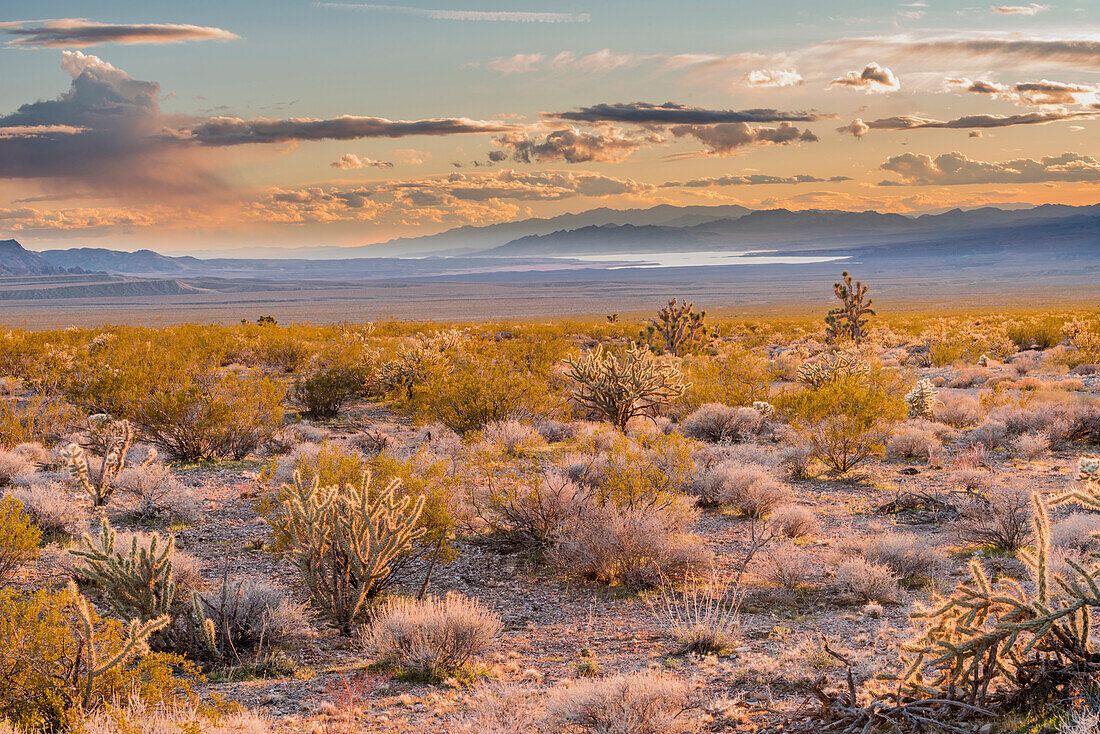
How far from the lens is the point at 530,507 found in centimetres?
963

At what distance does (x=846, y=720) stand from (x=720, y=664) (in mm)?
1596

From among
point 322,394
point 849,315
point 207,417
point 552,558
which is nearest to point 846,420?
point 552,558

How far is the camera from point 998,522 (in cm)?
931

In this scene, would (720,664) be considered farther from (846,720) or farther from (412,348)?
(412,348)

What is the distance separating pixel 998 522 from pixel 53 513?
1155cm

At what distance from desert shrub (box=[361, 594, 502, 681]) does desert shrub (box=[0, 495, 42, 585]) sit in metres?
3.93

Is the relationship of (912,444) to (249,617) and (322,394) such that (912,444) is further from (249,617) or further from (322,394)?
(322,394)

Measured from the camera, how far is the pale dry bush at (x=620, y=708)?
4.95 metres

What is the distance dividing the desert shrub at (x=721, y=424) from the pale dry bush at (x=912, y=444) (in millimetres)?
2616

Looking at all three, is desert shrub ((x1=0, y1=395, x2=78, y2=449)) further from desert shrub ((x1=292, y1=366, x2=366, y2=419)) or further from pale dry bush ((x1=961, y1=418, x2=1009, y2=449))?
pale dry bush ((x1=961, y1=418, x2=1009, y2=449))

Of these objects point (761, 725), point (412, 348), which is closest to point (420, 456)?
point (761, 725)

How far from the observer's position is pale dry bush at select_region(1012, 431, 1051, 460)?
540 inches

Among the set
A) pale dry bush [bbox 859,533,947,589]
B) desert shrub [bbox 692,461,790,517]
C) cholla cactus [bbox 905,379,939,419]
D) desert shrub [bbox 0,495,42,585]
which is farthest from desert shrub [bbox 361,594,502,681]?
cholla cactus [bbox 905,379,939,419]

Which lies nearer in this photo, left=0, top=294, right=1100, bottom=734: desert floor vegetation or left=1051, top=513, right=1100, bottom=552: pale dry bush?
left=0, top=294, right=1100, bottom=734: desert floor vegetation
